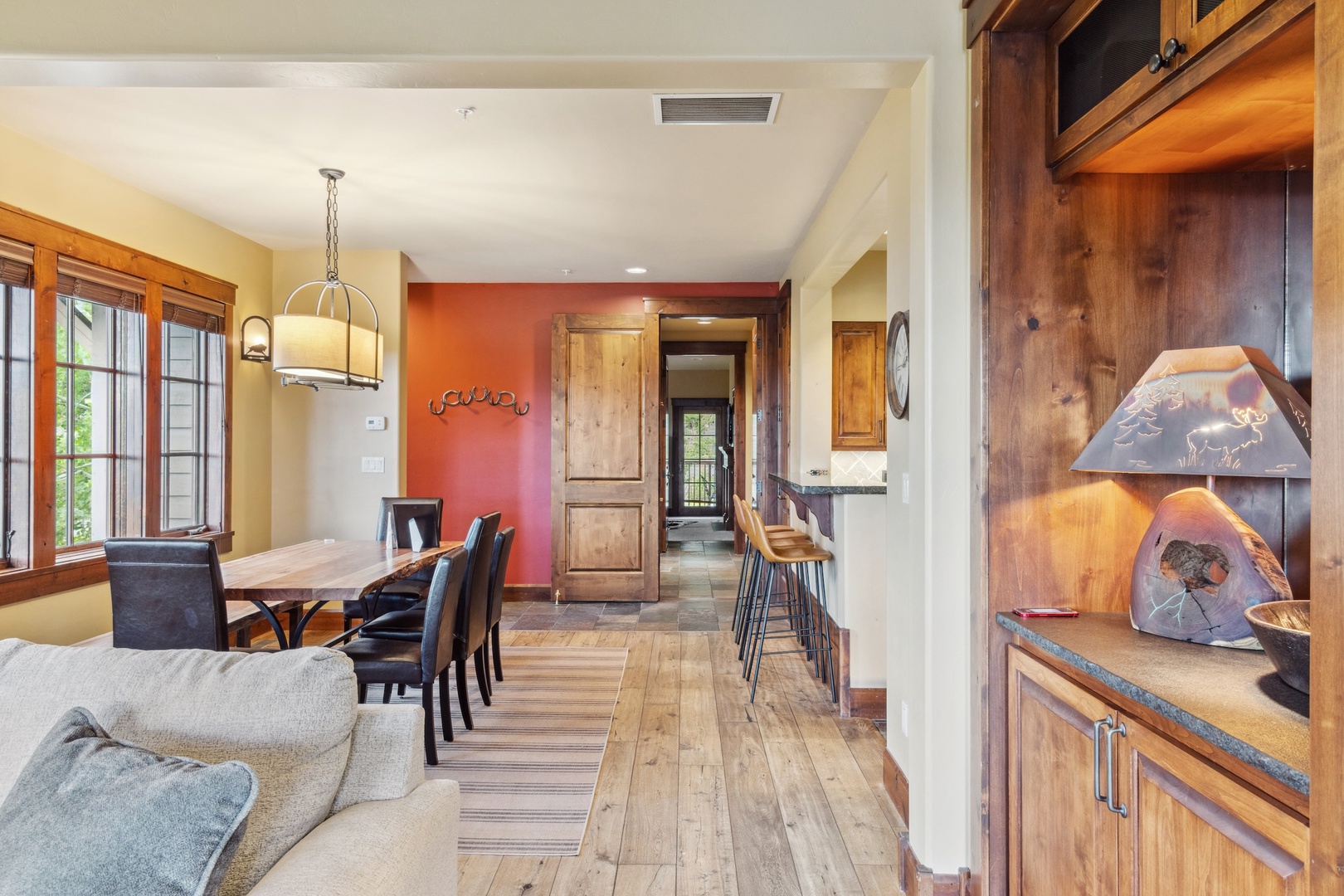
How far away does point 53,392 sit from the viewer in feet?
10.8

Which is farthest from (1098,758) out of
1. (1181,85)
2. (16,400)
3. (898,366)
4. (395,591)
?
(16,400)

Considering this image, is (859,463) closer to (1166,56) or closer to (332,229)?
(332,229)

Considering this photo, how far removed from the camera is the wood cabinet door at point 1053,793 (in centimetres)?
133

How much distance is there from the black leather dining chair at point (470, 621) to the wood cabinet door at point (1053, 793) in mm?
2173

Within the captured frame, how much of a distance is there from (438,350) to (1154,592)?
545cm

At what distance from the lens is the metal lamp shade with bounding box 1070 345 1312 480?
1.29 metres

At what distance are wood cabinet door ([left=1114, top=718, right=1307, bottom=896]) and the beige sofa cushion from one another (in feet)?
4.45

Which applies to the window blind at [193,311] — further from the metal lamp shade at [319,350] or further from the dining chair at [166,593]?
the dining chair at [166,593]

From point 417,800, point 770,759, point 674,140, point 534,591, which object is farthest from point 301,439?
point 417,800

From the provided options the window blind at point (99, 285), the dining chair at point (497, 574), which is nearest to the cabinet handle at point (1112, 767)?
the dining chair at point (497, 574)

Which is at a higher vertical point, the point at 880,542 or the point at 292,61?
the point at 292,61

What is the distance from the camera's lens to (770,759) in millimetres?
2912

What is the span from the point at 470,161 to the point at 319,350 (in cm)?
113

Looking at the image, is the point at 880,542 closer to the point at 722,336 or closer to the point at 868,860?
the point at 868,860
